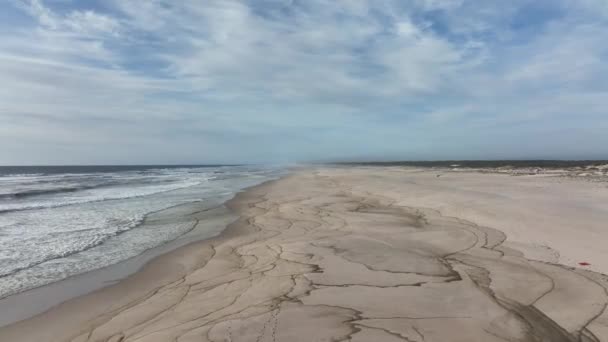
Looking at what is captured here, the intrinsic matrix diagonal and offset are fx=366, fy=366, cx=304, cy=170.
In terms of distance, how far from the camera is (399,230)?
34.1 ft

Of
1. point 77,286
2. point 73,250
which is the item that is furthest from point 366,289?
point 73,250

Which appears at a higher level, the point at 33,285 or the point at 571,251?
the point at 571,251

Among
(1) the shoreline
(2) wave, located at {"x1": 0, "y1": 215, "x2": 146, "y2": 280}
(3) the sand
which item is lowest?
(1) the shoreline

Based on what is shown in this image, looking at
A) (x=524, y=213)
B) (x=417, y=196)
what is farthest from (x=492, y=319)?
(x=417, y=196)

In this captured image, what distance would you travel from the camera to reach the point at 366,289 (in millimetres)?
5574

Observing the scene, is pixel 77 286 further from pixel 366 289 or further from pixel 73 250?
pixel 366 289

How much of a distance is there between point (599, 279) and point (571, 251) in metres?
1.92

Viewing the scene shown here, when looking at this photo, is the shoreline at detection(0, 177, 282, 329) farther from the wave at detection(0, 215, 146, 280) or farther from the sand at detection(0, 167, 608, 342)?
the wave at detection(0, 215, 146, 280)

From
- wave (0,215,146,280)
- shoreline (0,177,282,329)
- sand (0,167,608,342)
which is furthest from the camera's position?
wave (0,215,146,280)

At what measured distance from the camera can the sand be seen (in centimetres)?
426

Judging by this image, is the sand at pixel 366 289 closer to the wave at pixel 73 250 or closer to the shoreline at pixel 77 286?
the shoreline at pixel 77 286

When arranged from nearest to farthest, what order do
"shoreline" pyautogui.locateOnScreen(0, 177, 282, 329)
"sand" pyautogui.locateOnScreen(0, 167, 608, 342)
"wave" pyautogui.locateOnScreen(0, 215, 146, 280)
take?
"sand" pyautogui.locateOnScreen(0, 167, 608, 342) → "shoreline" pyautogui.locateOnScreen(0, 177, 282, 329) → "wave" pyautogui.locateOnScreen(0, 215, 146, 280)

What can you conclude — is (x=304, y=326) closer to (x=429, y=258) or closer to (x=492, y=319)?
(x=492, y=319)

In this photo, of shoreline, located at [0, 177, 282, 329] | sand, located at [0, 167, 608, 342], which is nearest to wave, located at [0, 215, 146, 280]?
shoreline, located at [0, 177, 282, 329]
